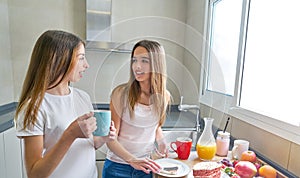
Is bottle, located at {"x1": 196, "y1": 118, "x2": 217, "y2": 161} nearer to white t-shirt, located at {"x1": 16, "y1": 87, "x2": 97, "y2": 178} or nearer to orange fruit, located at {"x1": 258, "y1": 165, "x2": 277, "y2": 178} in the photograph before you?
orange fruit, located at {"x1": 258, "y1": 165, "x2": 277, "y2": 178}

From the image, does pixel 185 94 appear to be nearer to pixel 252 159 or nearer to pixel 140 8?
pixel 252 159

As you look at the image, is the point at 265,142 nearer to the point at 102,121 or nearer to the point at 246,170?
the point at 246,170

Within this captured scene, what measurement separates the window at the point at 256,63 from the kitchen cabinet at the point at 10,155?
4.52ft

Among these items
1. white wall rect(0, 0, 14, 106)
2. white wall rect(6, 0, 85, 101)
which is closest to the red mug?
white wall rect(6, 0, 85, 101)

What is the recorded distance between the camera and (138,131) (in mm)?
886

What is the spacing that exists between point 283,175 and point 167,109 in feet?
1.82

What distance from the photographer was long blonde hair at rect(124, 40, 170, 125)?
80 centimetres

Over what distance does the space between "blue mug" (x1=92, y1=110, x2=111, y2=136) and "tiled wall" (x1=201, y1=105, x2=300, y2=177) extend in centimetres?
73

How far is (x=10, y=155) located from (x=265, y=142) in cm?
170

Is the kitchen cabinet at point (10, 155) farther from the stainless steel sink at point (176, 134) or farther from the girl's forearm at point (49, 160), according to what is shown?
the stainless steel sink at point (176, 134)

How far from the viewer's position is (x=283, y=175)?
0.79 m

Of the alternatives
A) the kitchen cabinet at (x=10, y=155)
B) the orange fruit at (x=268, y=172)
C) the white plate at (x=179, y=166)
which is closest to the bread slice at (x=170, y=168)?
the white plate at (x=179, y=166)

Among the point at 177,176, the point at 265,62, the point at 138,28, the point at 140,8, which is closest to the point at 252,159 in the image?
the point at 177,176

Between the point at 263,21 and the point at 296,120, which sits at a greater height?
the point at 263,21
